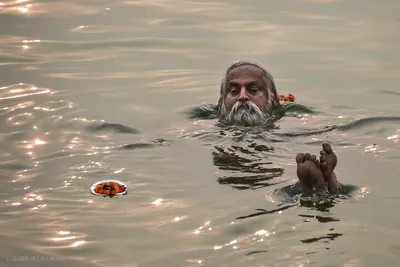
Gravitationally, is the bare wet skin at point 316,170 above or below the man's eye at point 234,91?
above

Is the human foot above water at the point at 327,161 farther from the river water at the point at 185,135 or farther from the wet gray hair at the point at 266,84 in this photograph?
the wet gray hair at the point at 266,84

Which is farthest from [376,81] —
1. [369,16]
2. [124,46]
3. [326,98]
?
[124,46]

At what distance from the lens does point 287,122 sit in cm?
A: 1219

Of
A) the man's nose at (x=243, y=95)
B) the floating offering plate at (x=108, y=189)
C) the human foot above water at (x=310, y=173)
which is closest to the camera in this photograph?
the human foot above water at (x=310, y=173)

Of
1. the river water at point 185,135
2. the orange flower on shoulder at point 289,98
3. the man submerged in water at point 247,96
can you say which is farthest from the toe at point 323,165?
the orange flower on shoulder at point 289,98

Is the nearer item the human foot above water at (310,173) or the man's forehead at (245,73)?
the human foot above water at (310,173)

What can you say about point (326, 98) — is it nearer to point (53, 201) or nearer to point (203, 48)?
point (203, 48)

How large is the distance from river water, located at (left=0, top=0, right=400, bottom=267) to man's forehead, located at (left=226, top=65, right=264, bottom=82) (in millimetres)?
728

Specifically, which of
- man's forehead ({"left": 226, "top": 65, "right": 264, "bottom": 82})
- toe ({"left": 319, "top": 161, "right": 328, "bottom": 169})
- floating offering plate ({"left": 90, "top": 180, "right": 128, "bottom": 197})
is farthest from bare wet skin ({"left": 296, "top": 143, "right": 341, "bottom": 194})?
man's forehead ({"left": 226, "top": 65, "right": 264, "bottom": 82})

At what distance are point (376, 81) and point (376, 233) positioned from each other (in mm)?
5991

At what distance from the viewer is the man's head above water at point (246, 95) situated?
1212 cm

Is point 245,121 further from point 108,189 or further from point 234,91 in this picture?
point 108,189

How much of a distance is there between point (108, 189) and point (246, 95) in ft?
12.5

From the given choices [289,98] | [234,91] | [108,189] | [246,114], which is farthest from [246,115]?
[108,189]
